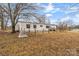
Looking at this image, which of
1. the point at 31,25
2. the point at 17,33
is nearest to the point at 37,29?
the point at 31,25

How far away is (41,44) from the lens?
2287 mm

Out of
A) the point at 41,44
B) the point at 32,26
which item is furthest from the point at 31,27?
the point at 41,44

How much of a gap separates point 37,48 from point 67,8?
0.55 meters

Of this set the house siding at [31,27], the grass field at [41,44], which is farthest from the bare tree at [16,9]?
the grass field at [41,44]

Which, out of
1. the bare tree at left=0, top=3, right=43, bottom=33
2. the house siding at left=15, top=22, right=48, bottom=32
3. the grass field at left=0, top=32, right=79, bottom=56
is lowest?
the grass field at left=0, top=32, right=79, bottom=56

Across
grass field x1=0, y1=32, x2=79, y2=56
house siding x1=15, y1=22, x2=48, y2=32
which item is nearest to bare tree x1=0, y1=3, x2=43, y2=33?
house siding x1=15, y1=22, x2=48, y2=32

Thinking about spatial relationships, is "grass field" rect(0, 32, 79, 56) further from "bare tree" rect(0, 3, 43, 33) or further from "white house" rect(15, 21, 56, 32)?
Answer: "bare tree" rect(0, 3, 43, 33)

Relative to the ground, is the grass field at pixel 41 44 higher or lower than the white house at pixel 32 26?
lower

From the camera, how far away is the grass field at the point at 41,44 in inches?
88.9

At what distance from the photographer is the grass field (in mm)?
2258

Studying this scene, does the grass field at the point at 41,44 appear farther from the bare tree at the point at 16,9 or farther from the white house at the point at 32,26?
the bare tree at the point at 16,9

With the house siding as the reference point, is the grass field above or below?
below

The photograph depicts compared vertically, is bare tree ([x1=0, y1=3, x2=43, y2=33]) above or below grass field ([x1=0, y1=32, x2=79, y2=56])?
above

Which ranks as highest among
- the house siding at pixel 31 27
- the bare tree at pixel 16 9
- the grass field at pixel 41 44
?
the bare tree at pixel 16 9
